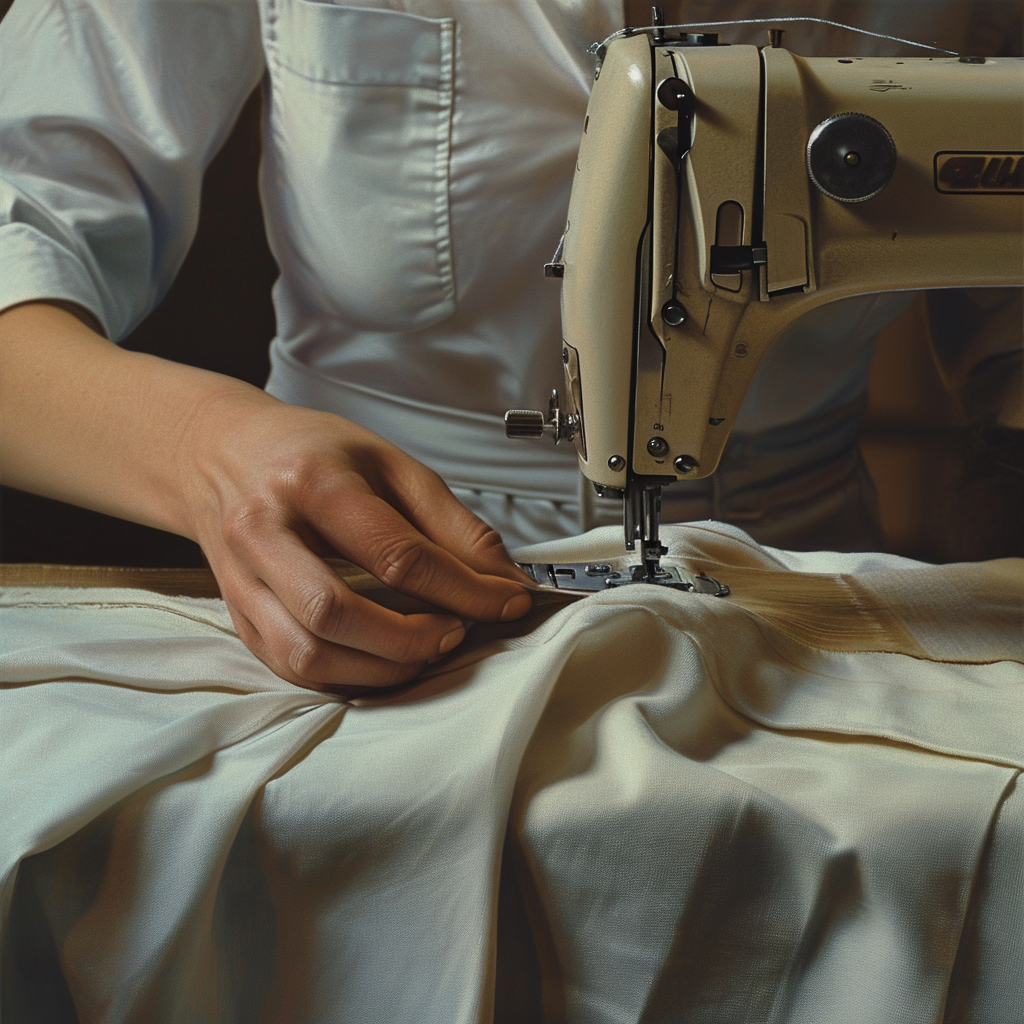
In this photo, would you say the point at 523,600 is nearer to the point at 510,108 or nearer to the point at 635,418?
the point at 635,418

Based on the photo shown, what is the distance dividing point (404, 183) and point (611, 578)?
18.0 inches

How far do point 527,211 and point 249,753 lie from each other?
61 centimetres

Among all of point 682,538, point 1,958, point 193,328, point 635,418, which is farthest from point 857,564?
point 193,328

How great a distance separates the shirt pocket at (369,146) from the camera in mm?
867

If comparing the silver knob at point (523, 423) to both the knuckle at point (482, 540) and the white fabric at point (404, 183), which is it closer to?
the knuckle at point (482, 540)

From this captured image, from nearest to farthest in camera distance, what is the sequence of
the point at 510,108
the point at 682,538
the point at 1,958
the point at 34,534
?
the point at 1,958 → the point at 682,538 → the point at 510,108 → the point at 34,534

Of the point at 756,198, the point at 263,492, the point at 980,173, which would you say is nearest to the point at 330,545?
the point at 263,492

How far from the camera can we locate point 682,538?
738 millimetres

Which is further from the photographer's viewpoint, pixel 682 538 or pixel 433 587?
pixel 682 538

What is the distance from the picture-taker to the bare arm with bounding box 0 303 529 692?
482 millimetres

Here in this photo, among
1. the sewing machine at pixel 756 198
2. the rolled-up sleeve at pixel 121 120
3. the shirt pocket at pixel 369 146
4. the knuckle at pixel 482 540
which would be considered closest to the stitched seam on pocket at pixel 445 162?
the shirt pocket at pixel 369 146

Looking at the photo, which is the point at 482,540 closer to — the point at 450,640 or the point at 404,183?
the point at 450,640

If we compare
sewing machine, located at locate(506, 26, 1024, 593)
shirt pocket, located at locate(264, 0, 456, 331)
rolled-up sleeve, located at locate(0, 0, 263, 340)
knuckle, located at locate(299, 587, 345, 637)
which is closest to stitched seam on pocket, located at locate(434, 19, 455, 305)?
shirt pocket, located at locate(264, 0, 456, 331)

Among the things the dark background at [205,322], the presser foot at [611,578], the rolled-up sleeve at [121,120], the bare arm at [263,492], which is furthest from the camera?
the dark background at [205,322]
